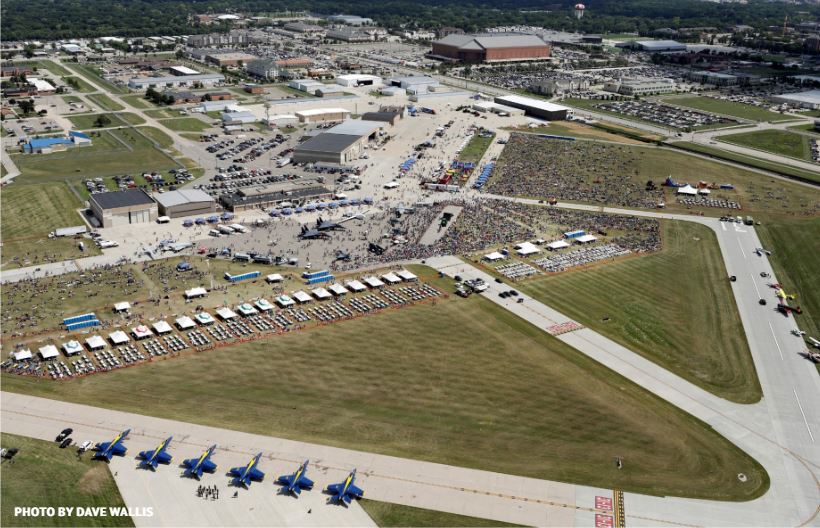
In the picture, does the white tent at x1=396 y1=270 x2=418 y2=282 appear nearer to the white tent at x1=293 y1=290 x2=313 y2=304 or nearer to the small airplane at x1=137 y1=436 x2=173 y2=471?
the white tent at x1=293 y1=290 x2=313 y2=304

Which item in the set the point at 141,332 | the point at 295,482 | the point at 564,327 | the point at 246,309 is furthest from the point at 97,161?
the point at 295,482

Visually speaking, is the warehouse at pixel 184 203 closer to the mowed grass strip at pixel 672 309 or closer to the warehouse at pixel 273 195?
the warehouse at pixel 273 195

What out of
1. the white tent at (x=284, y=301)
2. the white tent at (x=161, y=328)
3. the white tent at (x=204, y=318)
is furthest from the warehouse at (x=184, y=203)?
the white tent at (x=161, y=328)

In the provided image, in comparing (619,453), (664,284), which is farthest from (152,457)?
(664,284)

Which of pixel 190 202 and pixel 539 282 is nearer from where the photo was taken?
pixel 539 282

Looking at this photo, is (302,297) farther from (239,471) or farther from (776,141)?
(776,141)

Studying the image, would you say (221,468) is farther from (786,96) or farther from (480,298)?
(786,96)
